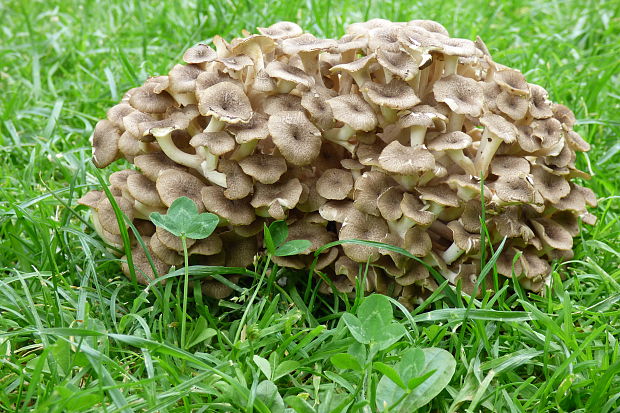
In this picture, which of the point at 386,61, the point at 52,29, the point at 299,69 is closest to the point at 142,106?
the point at 299,69

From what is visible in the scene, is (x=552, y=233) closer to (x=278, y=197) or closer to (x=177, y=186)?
(x=278, y=197)

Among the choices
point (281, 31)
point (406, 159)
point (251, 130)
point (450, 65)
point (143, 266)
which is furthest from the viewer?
point (281, 31)

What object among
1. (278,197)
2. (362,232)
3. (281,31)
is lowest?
(362,232)

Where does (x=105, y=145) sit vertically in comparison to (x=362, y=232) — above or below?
above

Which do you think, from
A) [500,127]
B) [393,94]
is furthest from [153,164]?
[500,127]

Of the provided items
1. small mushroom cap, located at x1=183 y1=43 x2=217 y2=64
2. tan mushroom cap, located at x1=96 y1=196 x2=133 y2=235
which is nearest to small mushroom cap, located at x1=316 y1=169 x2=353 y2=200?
small mushroom cap, located at x1=183 y1=43 x2=217 y2=64

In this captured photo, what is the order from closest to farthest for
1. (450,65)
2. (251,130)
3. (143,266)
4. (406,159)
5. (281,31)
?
(406,159)
(251,130)
(450,65)
(143,266)
(281,31)

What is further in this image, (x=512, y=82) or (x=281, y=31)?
(x=281, y=31)
